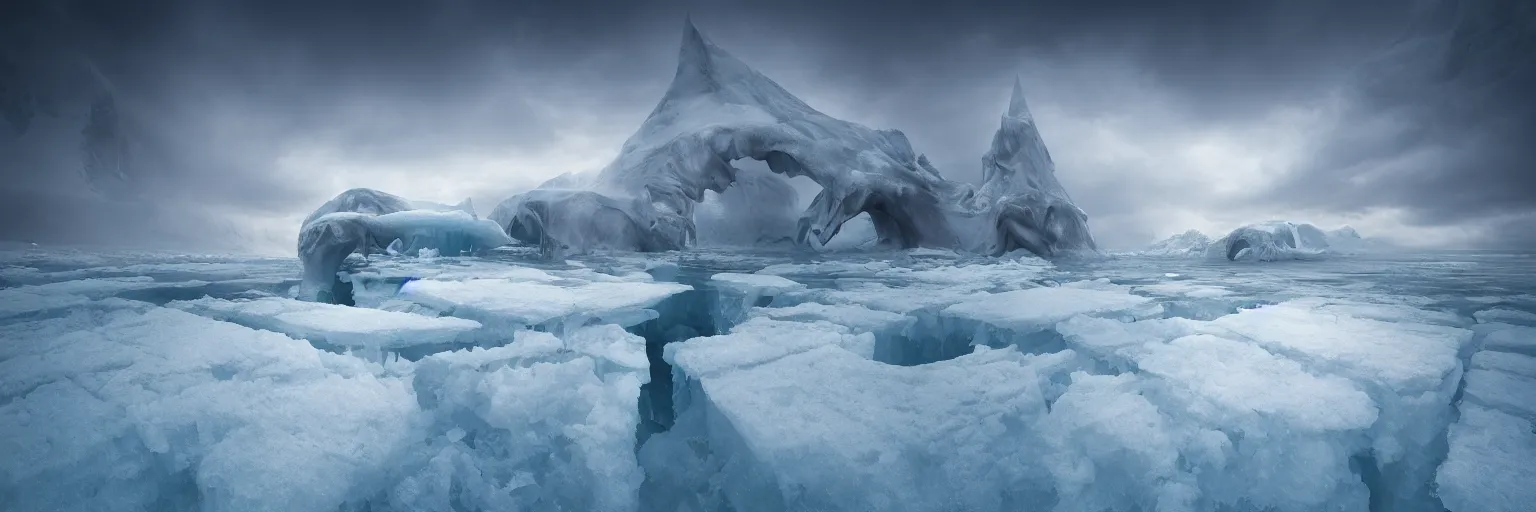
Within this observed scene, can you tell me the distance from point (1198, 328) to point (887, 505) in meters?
2.16

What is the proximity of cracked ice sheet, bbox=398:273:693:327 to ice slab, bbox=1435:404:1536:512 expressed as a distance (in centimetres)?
311

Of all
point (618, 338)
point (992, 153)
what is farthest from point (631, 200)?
point (618, 338)

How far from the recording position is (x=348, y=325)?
2549 mm

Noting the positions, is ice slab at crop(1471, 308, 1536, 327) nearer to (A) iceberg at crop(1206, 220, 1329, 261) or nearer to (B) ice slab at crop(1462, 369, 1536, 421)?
(B) ice slab at crop(1462, 369, 1536, 421)

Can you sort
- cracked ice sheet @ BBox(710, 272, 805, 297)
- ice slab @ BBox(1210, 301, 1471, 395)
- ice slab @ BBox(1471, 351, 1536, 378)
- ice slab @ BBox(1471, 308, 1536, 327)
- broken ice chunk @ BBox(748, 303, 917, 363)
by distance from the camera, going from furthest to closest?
1. cracked ice sheet @ BBox(710, 272, 805, 297)
2. ice slab @ BBox(1471, 308, 1536, 327)
3. broken ice chunk @ BBox(748, 303, 917, 363)
4. ice slab @ BBox(1471, 351, 1536, 378)
5. ice slab @ BBox(1210, 301, 1471, 395)

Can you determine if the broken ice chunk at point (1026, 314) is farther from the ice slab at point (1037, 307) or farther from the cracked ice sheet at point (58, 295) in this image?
the cracked ice sheet at point (58, 295)

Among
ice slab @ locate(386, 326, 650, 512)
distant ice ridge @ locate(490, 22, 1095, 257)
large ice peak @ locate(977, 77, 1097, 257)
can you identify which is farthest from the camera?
large ice peak @ locate(977, 77, 1097, 257)

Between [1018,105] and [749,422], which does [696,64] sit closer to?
[1018,105]

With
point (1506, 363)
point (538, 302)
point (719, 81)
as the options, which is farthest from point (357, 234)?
point (719, 81)

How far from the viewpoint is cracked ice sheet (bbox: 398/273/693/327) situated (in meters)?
3.03

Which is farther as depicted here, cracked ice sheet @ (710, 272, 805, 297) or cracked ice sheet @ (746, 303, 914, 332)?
cracked ice sheet @ (710, 272, 805, 297)

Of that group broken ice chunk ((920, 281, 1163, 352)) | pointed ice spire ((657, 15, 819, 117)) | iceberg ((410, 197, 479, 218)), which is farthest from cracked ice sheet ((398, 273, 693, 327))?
pointed ice spire ((657, 15, 819, 117))

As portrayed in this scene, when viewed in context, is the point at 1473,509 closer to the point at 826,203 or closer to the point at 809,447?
the point at 809,447

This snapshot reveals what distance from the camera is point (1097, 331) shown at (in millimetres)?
2709
